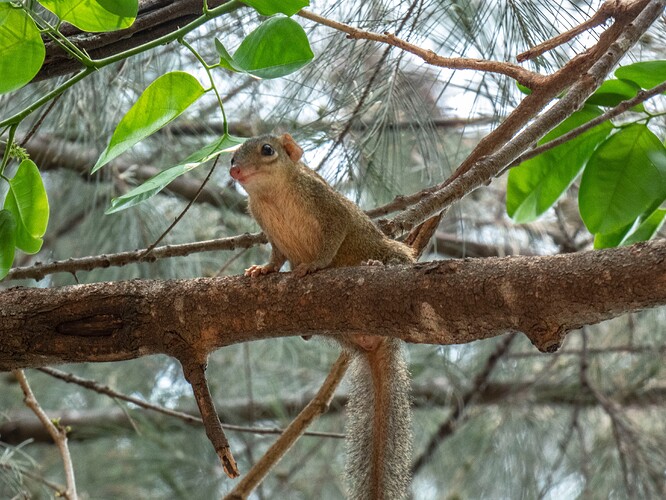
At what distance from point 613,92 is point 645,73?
0.10 m

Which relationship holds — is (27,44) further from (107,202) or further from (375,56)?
(107,202)

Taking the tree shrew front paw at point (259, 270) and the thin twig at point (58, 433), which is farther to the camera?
the thin twig at point (58, 433)

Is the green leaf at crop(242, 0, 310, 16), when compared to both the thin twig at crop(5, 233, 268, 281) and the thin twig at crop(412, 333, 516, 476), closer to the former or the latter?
the thin twig at crop(5, 233, 268, 281)

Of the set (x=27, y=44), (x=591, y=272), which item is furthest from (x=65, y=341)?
(x=591, y=272)

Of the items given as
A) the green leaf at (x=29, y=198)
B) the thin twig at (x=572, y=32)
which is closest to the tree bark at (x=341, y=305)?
the green leaf at (x=29, y=198)

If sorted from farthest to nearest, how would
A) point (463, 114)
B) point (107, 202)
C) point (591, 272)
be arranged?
1. point (107, 202)
2. point (463, 114)
3. point (591, 272)

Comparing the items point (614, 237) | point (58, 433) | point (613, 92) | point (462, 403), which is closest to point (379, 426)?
point (614, 237)

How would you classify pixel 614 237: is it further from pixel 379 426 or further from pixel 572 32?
pixel 379 426

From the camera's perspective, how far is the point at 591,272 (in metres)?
1.05

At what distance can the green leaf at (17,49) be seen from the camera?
1.15 meters

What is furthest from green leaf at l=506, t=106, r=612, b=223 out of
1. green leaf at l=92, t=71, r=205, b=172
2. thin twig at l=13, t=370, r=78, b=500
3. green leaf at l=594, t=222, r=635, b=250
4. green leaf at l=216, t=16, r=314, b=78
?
thin twig at l=13, t=370, r=78, b=500

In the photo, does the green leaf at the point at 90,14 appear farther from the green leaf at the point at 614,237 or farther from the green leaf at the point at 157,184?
the green leaf at the point at 614,237

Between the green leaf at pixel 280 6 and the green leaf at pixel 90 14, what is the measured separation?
0.18m

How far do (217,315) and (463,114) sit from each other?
45.6 inches
